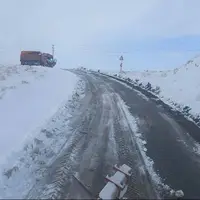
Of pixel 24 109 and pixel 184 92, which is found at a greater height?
pixel 184 92

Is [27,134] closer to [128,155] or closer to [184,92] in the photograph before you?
[128,155]

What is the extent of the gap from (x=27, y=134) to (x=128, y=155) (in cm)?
258

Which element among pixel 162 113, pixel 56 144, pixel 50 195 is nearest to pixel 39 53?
pixel 162 113

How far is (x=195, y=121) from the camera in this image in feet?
38.8

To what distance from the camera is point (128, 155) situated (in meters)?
7.65

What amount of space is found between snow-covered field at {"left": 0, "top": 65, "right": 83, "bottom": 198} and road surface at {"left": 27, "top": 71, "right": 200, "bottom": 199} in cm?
32

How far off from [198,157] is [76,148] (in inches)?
111

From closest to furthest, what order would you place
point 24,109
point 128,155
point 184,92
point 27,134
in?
1. point 128,155
2. point 27,134
3. point 24,109
4. point 184,92

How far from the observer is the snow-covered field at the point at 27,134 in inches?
245

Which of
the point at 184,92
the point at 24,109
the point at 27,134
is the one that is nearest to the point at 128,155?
the point at 27,134

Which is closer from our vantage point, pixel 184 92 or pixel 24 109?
pixel 24 109

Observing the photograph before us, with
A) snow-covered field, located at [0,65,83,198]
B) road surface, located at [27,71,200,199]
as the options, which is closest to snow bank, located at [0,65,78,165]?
snow-covered field, located at [0,65,83,198]

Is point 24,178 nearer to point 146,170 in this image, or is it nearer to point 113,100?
point 146,170

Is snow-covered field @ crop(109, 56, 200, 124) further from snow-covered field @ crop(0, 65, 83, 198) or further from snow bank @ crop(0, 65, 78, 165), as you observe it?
snow bank @ crop(0, 65, 78, 165)
